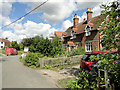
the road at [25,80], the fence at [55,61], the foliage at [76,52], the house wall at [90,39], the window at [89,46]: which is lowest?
the road at [25,80]

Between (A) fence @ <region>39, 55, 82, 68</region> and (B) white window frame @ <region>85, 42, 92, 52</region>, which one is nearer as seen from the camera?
(A) fence @ <region>39, 55, 82, 68</region>

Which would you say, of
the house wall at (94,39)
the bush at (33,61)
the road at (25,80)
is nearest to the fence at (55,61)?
the bush at (33,61)

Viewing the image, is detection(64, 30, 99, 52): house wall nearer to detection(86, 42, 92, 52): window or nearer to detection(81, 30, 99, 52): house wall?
detection(81, 30, 99, 52): house wall

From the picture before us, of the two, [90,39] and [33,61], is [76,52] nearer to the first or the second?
[90,39]

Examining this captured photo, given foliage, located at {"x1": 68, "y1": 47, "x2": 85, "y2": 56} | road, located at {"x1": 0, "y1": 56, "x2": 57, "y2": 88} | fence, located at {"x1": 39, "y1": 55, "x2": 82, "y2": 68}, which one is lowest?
road, located at {"x1": 0, "y1": 56, "x2": 57, "y2": 88}

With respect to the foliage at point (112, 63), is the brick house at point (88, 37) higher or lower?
higher

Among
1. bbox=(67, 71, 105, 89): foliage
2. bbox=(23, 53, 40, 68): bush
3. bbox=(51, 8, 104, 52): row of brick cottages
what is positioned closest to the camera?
bbox=(67, 71, 105, 89): foliage

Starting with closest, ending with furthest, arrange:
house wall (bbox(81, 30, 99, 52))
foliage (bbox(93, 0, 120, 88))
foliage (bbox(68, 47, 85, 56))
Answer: foliage (bbox(93, 0, 120, 88))
house wall (bbox(81, 30, 99, 52))
foliage (bbox(68, 47, 85, 56))

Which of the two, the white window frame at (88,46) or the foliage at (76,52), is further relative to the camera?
the white window frame at (88,46)

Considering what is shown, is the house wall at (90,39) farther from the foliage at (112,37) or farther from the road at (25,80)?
the foliage at (112,37)

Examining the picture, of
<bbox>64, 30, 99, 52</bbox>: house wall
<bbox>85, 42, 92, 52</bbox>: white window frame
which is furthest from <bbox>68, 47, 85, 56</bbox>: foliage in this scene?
<bbox>64, 30, 99, 52</bbox>: house wall

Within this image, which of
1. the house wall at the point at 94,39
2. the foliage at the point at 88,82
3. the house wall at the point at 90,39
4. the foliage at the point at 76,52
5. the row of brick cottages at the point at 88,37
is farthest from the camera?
the foliage at the point at 76,52

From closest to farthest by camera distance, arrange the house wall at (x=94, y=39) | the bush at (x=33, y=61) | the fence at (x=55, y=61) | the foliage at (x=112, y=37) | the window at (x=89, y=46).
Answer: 1. the foliage at (x=112, y=37)
2. the fence at (x=55, y=61)
3. the bush at (x=33, y=61)
4. the house wall at (x=94, y=39)
5. the window at (x=89, y=46)

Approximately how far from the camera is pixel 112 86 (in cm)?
358
